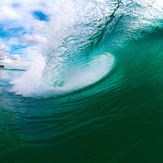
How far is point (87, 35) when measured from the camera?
672cm

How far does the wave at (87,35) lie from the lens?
253 inches

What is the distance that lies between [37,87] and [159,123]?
20.6 feet

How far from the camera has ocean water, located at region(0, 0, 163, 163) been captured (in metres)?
1.68

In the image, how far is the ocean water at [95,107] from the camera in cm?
168

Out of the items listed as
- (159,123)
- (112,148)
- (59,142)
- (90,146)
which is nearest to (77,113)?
(59,142)

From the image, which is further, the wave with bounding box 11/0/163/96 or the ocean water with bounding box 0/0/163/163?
the wave with bounding box 11/0/163/96

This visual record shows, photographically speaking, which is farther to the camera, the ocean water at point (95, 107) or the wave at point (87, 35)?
the wave at point (87, 35)

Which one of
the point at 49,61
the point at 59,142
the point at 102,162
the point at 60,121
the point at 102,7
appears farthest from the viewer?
the point at 49,61

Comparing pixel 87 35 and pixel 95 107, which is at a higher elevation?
pixel 87 35

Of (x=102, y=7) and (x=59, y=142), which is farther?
(x=102, y=7)

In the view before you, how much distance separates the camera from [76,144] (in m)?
1.85

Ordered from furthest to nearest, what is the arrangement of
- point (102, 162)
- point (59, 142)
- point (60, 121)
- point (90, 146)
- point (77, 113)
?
point (77, 113), point (60, 121), point (59, 142), point (90, 146), point (102, 162)

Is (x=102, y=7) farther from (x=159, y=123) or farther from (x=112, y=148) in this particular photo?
(x=112, y=148)

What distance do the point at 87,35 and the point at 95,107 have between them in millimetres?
4919
